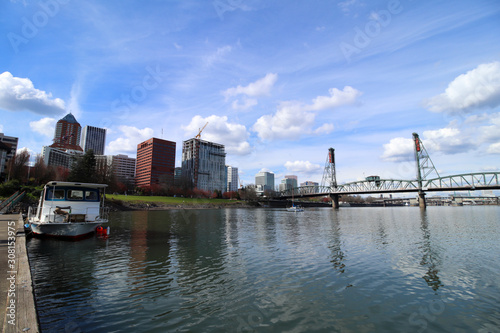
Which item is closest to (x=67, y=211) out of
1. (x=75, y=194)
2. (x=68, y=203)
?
(x=68, y=203)

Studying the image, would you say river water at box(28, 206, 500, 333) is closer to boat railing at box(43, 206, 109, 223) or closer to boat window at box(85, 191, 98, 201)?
boat railing at box(43, 206, 109, 223)

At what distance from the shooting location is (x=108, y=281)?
42.5ft

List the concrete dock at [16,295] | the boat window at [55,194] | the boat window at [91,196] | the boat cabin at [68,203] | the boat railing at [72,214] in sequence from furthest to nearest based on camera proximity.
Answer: the boat window at [91,196]
the boat window at [55,194]
the boat cabin at [68,203]
the boat railing at [72,214]
the concrete dock at [16,295]

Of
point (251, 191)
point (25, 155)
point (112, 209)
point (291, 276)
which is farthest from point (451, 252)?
point (251, 191)

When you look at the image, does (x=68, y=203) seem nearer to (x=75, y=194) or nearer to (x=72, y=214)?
(x=75, y=194)

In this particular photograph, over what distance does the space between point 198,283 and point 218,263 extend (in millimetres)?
4256

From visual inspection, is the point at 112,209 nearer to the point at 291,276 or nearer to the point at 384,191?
the point at 291,276

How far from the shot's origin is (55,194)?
25406 mm

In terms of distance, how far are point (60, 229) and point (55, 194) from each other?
399cm

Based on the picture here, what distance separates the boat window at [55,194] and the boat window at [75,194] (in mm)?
683

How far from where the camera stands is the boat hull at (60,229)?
23.6m

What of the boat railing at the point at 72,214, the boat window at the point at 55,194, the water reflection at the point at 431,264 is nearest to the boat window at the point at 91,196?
the boat railing at the point at 72,214

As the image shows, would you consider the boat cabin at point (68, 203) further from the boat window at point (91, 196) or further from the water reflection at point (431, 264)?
the water reflection at point (431, 264)

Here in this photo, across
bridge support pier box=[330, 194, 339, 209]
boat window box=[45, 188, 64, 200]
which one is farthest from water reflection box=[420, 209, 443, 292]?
bridge support pier box=[330, 194, 339, 209]
